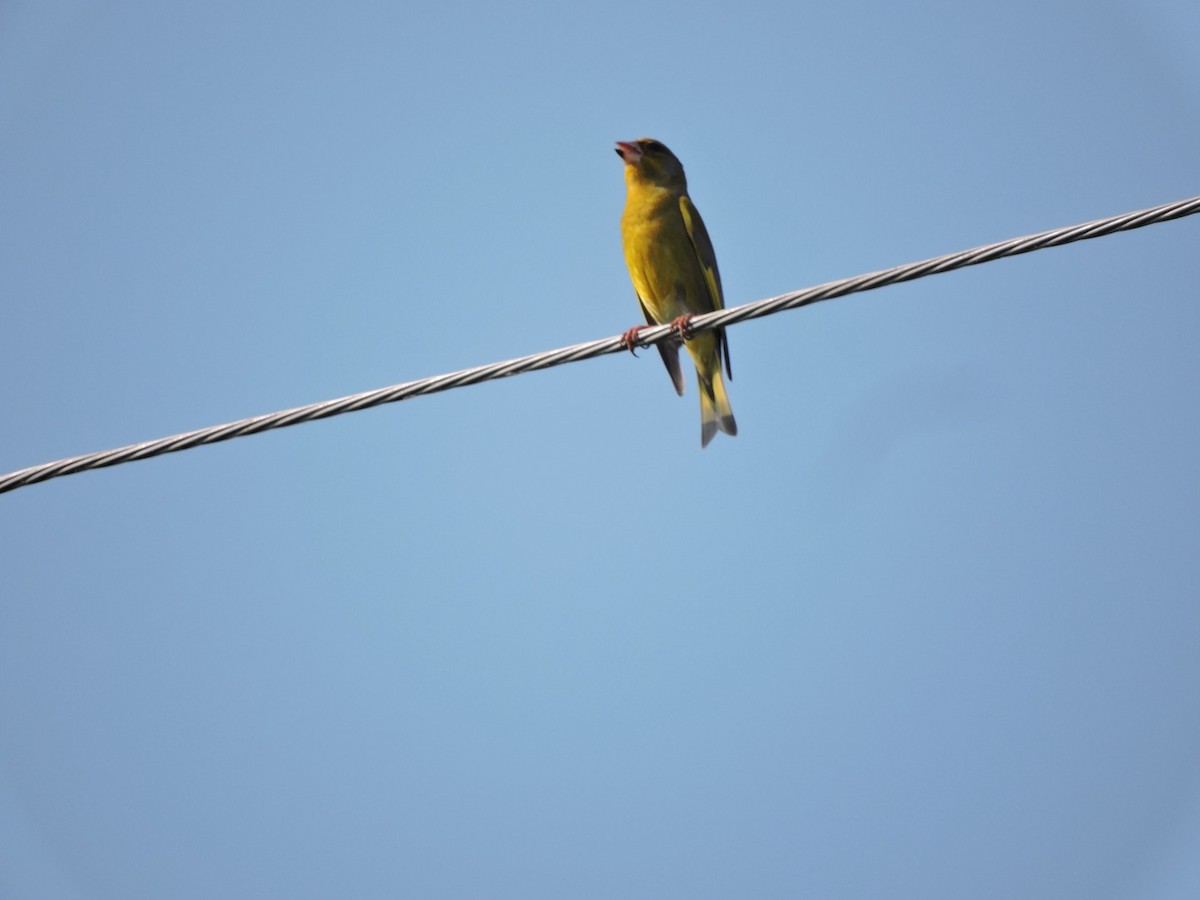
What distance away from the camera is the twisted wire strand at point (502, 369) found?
3.78 m

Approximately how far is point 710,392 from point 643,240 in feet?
3.45

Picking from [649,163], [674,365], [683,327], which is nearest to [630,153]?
[649,163]

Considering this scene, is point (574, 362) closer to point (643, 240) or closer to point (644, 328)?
point (644, 328)

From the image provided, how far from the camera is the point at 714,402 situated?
7844 millimetres

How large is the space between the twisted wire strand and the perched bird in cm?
342

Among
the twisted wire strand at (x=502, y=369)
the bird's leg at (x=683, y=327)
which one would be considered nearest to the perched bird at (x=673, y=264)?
the bird's leg at (x=683, y=327)

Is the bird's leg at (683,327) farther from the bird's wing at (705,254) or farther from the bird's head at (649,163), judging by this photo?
the bird's head at (649,163)

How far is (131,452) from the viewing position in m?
3.81

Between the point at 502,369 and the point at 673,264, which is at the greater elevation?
the point at 673,264

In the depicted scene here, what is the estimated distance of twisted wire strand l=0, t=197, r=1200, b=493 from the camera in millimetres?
3777

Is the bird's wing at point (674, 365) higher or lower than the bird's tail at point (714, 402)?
higher

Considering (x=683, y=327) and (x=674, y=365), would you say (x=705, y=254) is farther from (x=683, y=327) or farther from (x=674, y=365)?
(x=683, y=327)

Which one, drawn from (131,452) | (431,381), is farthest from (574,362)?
(131,452)

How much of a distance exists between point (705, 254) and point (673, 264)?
25cm
